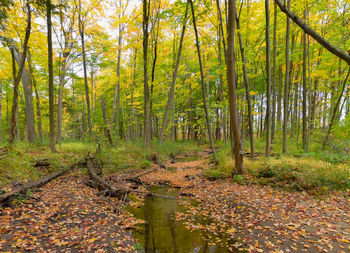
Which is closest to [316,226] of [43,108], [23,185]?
[23,185]

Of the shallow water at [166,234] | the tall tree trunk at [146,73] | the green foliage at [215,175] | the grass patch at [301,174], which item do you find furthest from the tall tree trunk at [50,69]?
the grass patch at [301,174]

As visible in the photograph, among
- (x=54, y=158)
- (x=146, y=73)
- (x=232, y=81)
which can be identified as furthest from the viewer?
(x=146, y=73)

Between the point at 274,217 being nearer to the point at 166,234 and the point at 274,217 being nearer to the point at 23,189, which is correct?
the point at 166,234

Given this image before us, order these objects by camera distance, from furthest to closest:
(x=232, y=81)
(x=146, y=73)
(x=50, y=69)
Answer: (x=146, y=73), (x=50, y=69), (x=232, y=81)

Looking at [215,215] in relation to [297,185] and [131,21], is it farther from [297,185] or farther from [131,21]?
[131,21]

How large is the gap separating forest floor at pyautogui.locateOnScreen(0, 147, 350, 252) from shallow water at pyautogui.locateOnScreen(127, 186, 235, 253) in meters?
0.26

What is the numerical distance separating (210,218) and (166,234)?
1465 millimetres

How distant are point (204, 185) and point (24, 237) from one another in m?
6.35

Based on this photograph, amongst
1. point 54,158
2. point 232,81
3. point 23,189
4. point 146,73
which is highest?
point 146,73

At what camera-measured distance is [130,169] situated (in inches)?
424

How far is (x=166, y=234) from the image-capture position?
176 inches

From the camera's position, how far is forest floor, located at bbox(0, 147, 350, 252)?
3525 millimetres

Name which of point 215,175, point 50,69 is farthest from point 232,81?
point 50,69

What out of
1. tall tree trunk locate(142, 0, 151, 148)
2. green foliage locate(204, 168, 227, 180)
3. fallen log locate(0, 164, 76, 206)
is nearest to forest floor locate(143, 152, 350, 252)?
green foliage locate(204, 168, 227, 180)
